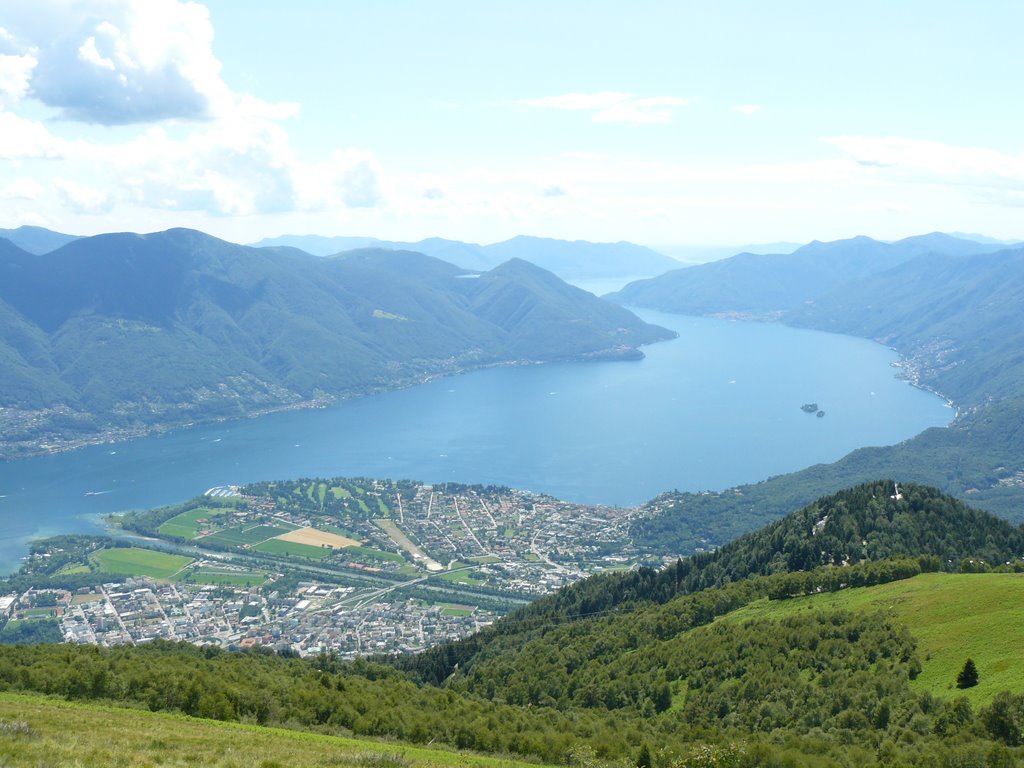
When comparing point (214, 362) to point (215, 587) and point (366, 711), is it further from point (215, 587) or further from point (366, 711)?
point (366, 711)

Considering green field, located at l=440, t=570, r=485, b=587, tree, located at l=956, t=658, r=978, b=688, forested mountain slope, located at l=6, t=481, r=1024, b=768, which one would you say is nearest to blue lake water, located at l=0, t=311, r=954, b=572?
green field, located at l=440, t=570, r=485, b=587

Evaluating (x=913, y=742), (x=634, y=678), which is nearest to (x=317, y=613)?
Result: (x=634, y=678)

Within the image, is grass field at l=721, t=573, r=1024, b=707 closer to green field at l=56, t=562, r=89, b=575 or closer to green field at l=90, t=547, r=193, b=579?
green field at l=90, t=547, r=193, b=579

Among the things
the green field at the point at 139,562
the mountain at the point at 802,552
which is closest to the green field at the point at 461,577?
the mountain at the point at 802,552

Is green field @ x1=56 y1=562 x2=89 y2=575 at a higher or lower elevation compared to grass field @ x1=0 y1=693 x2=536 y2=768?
lower

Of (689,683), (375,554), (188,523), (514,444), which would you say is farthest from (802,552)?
(514,444)
